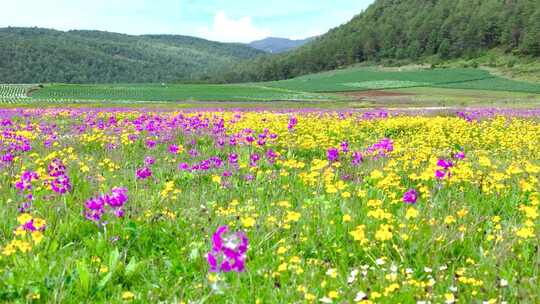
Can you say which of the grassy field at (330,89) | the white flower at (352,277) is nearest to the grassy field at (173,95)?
the grassy field at (330,89)

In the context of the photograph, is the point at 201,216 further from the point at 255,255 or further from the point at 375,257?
the point at 375,257

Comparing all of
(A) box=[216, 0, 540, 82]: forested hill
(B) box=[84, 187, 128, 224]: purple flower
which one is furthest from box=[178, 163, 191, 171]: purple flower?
(A) box=[216, 0, 540, 82]: forested hill

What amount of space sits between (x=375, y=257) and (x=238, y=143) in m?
6.64

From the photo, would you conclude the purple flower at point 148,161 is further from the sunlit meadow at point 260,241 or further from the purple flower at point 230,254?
the purple flower at point 230,254

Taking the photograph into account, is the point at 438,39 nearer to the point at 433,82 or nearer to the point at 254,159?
the point at 433,82

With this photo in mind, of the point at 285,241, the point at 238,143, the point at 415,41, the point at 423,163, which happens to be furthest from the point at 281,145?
the point at 415,41

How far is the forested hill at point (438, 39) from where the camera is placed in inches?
5965

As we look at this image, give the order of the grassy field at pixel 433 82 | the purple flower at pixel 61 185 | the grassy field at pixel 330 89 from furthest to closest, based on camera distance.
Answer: the grassy field at pixel 433 82, the grassy field at pixel 330 89, the purple flower at pixel 61 185

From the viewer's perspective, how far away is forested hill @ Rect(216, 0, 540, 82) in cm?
15150

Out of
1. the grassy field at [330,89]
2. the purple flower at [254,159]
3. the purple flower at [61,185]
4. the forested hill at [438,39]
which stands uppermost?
the forested hill at [438,39]

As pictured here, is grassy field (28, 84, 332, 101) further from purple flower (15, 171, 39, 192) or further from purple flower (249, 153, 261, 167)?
purple flower (15, 171, 39, 192)

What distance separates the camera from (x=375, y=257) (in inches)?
184

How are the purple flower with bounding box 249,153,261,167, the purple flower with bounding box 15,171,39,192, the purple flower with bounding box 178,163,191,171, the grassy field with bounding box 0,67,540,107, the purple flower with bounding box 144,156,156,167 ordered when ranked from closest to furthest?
the purple flower with bounding box 15,171,39,192 → the purple flower with bounding box 178,163,191,171 → the purple flower with bounding box 249,153,261,167 → the purple flower with bounding box 144,156,156,167 → the grassy field with bounding box 0,67,540,107

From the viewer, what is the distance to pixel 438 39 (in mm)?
167625
